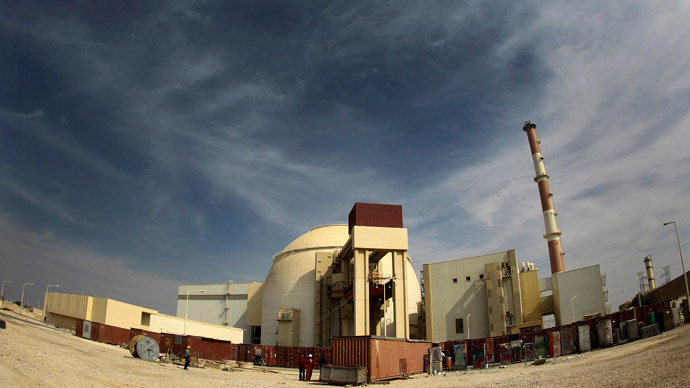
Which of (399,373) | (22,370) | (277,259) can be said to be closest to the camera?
(22,370)

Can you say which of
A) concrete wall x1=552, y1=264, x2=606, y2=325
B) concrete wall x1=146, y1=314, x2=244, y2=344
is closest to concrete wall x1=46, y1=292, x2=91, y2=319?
concrete wall x1=146, y1=314, x2=244, y2=344

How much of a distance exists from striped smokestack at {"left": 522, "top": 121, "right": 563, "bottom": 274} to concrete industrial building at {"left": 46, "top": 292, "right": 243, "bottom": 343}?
51339mm

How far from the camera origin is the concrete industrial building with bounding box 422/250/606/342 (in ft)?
170


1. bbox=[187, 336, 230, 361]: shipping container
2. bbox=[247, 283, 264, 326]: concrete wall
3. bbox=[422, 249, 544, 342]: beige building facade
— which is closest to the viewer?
bbox=[187, 336, 230, 361]: shipping container

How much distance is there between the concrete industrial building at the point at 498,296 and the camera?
51719mm

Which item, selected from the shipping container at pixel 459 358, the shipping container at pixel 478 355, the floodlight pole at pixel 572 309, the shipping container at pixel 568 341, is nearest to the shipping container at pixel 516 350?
the shipping container at pixel 478 355

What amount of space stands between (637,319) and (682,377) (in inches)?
789

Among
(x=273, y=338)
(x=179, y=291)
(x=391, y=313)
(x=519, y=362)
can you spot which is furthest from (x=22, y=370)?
(x=179, y=291)

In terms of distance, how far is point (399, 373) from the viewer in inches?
1233

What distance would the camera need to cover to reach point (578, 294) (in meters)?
51.8

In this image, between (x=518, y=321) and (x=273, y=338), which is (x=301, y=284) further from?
(x=518, y=321)

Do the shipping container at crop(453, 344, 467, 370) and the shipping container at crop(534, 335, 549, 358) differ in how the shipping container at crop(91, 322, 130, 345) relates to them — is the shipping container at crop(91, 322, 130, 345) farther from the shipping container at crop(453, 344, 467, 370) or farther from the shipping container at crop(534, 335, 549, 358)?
the shipping container at crop(534, 335, 549, 358)

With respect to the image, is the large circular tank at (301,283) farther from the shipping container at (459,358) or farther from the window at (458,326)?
the shipping container at (459,358)

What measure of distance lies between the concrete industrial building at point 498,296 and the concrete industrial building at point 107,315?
111ft
